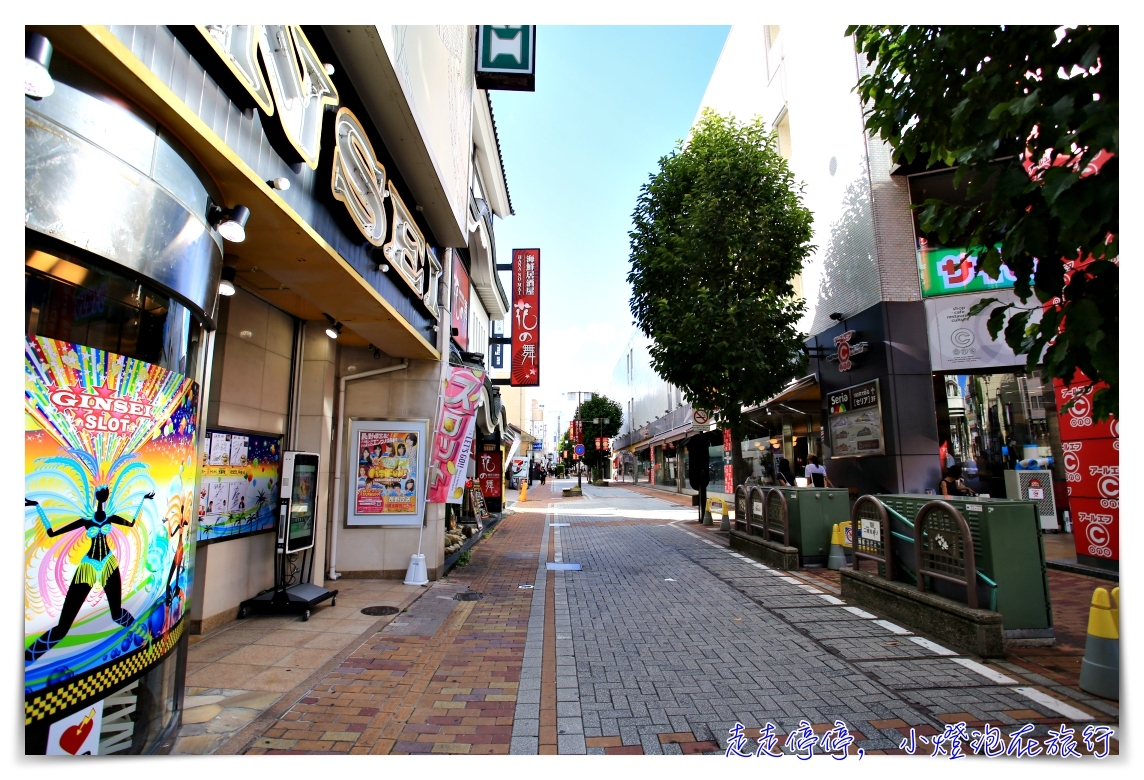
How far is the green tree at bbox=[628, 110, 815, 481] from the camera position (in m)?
13.6

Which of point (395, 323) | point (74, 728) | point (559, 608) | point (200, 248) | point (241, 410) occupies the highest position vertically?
point (395, 323)

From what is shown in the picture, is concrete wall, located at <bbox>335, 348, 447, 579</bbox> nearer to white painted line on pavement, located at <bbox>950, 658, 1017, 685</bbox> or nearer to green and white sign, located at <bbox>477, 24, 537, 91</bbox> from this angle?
green and white sign, located at <bbox>477, 24, 537, 91</bbox>

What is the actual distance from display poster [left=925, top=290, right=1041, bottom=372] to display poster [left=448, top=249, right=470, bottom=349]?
411 inches

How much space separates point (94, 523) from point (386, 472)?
6.12 meters

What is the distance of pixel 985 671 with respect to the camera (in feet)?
14.7

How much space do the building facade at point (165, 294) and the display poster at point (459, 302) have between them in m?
3.54

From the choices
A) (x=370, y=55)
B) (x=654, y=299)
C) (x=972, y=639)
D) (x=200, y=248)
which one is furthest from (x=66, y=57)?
(x=654, y=299)

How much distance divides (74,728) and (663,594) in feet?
20.3

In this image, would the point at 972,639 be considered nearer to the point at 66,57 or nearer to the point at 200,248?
the point at 200,248

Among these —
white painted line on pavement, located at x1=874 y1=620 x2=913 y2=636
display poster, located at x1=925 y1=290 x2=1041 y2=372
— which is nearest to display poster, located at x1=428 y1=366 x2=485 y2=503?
white painted line on pavement, located at x1=874 y1=620 x2=913 y2=636

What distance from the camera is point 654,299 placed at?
15258 mm

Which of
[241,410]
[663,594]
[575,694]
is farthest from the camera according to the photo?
[663,594]

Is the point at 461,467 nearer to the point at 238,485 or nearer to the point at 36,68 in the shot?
the point at 238,485

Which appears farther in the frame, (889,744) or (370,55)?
(370,55)
